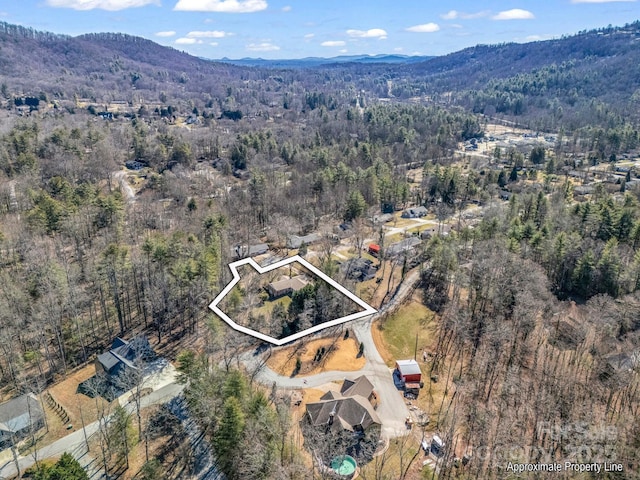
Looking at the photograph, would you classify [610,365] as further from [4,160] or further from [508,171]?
[4,160]

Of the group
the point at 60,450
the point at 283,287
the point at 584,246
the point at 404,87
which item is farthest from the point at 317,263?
the point at 404,87

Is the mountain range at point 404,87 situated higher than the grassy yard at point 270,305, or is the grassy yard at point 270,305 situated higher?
the mountain range at point 404,87

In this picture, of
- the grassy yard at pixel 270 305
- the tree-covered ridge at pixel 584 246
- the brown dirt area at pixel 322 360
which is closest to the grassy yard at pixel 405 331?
the brown dirt area at pixel 322 360

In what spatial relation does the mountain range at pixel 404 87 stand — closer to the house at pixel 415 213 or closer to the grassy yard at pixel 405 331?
the house at pixel 415 213

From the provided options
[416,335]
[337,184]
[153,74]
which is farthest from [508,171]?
[153,74]

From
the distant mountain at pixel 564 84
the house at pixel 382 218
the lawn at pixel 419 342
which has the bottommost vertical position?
the lawn at pixel 419 342

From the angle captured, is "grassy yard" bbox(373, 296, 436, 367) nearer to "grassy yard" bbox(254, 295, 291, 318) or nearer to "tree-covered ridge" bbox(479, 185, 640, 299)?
"grassy yard" bbox(254, 295, 291, 318)
